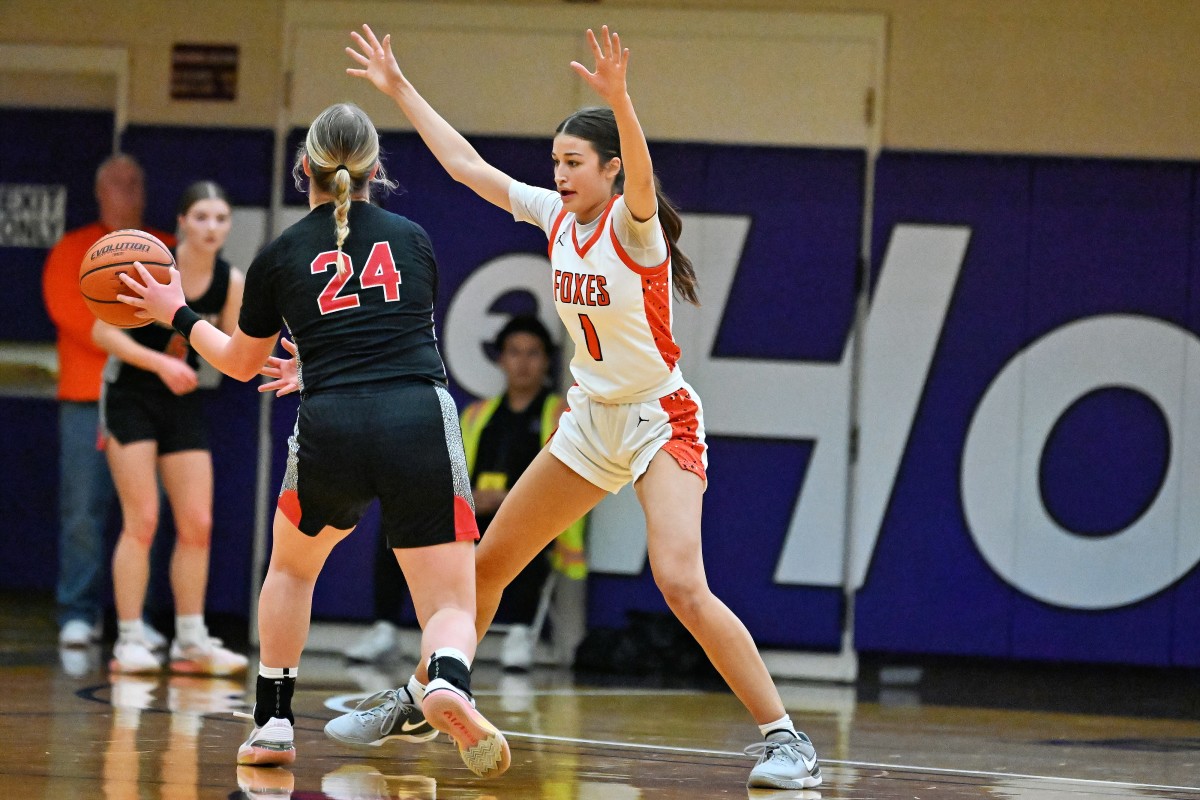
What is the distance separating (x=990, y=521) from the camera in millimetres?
7410

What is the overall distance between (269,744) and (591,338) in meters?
1.37

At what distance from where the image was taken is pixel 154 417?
247 inches

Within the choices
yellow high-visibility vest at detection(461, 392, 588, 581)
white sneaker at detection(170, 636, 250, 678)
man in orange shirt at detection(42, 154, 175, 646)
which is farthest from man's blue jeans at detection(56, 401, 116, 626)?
yellow high-visibility vest at detection(461, 392, 588, 581)

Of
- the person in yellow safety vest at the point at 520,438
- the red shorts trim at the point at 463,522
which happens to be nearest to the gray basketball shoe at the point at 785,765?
the red shorts trim at the point at 463,522

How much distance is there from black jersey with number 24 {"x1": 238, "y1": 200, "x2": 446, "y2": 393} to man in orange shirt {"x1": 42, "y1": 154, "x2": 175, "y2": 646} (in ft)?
12.3

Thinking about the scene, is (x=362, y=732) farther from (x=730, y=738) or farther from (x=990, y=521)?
(x=990, y=521)

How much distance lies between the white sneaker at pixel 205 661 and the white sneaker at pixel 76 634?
1011mm

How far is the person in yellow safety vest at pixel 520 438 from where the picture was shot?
731 centimetres

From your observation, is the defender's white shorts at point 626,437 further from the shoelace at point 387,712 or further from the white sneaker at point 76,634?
the white sneaker at point 76,634

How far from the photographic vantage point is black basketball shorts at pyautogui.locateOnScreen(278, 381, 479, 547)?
373 cm

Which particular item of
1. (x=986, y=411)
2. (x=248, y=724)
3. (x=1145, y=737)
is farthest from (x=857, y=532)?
(x=248, y=724)

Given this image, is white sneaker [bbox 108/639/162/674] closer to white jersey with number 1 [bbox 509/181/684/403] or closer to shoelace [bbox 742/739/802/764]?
white jersey with number 1 [bbox 509/181/684/403]

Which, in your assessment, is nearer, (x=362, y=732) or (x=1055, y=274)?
(x=362, y=732)

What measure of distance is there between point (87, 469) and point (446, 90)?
252 cm
